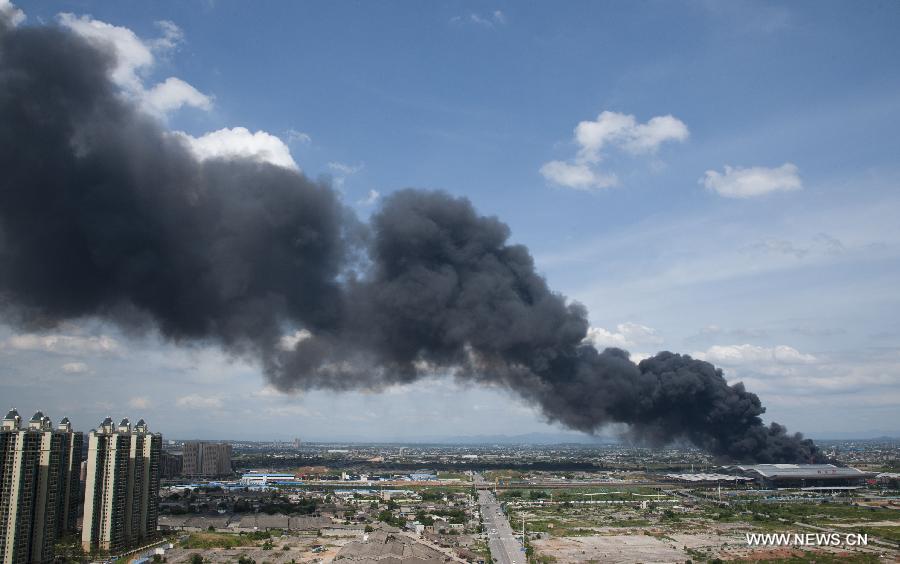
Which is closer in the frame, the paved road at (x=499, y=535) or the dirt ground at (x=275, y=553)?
the dirt ground at (x=275, y=553)

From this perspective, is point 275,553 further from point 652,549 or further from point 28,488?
point 652,549

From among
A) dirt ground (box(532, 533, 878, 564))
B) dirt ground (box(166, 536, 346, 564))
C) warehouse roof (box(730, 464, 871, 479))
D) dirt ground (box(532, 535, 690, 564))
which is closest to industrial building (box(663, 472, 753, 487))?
warehouse roof (box(730, 464, 871, 479))

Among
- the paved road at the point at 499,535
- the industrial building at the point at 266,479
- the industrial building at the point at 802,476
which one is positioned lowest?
the industrial building at the point at 266,479

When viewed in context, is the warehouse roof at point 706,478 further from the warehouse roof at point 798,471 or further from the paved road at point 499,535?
the paved road at point 499,535

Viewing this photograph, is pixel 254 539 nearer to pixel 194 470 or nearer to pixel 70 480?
pixel 70 480

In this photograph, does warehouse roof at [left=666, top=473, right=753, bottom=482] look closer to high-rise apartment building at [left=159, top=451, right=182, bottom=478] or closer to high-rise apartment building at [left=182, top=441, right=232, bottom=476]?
high-rise apartment building at [left=182, top=441, right=232, bottom=476]

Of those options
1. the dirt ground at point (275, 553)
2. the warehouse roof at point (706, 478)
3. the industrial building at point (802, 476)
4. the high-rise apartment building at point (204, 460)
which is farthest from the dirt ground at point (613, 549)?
the high-rise apartment building at point (204, 460)

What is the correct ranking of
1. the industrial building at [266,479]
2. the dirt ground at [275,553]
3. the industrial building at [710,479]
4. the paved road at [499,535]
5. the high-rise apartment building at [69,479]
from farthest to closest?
1. the industrial building at [266,479]
2. the industrial building at [710,479]
3. the high-rise apartment building at [69,479]
4. the paved road at [499,535]
5. the dirt ground at [275,553]
